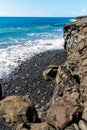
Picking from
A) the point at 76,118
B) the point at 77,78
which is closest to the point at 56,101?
the point at 76,118

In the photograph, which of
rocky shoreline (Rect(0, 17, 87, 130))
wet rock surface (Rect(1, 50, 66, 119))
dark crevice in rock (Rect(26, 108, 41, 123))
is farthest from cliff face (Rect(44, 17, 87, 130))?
wet rock surface (Rect(1, 50, 66, 119))

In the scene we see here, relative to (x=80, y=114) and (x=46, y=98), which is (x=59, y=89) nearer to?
(x=80, y=114)

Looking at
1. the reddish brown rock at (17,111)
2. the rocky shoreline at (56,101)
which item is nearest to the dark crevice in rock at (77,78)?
the rocky shoreline at (56,101)

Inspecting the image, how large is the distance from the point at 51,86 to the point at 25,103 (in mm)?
5713

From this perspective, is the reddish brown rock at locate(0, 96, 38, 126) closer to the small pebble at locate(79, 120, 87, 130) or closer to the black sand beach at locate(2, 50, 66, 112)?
the black sand beach at locate(2, 50, 66, 112)

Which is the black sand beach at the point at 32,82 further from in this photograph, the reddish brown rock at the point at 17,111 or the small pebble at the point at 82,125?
the small pebble at the point at 82,125

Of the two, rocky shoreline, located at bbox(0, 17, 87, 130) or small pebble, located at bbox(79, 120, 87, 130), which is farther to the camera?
rocky shoreline, located at bbox(0, 17, 87, 130)

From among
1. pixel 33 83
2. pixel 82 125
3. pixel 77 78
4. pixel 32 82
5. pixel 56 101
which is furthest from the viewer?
pixel 32 82

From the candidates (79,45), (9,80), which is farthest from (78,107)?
(9,80)

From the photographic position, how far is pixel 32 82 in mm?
22828

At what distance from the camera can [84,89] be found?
1500 centimetres

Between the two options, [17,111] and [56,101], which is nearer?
[56,101]

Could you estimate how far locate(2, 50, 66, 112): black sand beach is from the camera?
67.2 ft

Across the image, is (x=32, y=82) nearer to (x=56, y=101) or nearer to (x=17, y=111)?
(x=17, y=111)
